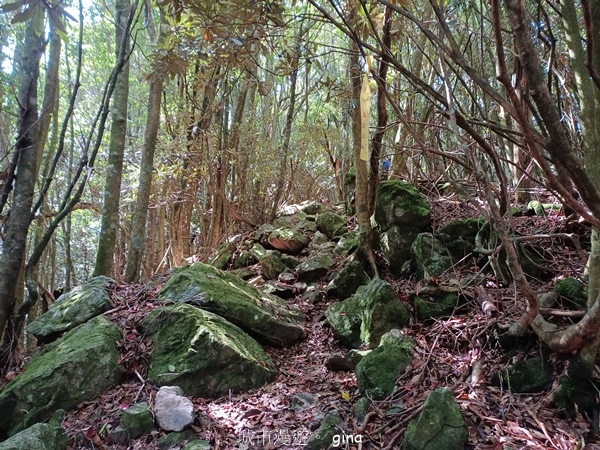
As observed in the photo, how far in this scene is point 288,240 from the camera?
18.4ft

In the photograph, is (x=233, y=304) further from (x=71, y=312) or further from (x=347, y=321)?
(x=71, y=312)

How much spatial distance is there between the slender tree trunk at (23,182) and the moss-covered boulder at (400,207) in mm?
3220

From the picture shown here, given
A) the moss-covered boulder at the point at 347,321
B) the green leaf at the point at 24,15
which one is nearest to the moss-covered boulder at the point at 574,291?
the moss-covered boulder at the point at 347,321

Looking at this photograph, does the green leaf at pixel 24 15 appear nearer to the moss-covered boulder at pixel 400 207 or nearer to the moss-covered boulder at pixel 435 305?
the moss-covered boulder at pixel 435 305

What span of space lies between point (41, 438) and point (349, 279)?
2.89m

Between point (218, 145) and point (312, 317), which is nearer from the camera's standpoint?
point (312, 317)

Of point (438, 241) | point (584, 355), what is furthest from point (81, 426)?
point (438, 241)

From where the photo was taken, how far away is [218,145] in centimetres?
620

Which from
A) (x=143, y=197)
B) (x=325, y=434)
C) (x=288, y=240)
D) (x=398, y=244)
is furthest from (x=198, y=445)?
(x=288, y=240)

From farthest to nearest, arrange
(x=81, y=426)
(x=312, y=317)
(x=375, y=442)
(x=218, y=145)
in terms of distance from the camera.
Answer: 1. (x=218, y=145)
2. (x=312, y=317)
3. (x=81, y=426)
4. (x=375, y=442)

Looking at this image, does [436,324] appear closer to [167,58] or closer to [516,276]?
[516,276]

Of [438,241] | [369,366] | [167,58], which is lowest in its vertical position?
[369,366]

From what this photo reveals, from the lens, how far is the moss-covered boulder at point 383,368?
2361 millimetres

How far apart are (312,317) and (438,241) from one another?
151 cm
